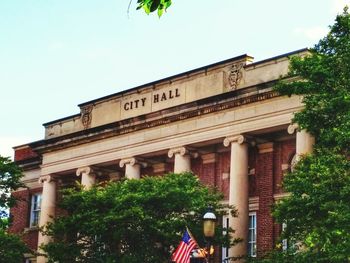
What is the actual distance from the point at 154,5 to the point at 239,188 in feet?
96.2

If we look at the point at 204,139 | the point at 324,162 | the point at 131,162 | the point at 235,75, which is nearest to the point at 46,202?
the point at 131,162

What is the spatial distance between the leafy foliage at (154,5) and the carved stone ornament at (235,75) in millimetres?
30105

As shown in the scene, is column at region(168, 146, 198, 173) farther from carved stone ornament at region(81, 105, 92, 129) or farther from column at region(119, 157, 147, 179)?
carved stone ornament at region(81, 105, 92, 129)

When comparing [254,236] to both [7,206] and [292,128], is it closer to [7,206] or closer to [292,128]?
[292,128]

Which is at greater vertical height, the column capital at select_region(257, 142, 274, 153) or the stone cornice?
the stone cornice

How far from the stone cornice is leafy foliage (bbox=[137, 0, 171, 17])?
1092 inches

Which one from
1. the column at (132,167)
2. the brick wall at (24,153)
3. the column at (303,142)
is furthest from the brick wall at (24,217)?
the column at (303,142)

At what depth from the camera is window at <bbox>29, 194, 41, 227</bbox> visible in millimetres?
51741

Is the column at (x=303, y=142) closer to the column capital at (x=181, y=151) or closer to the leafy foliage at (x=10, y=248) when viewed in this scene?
the column capital at (x=181, y=151)

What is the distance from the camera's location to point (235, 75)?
38.6 metres

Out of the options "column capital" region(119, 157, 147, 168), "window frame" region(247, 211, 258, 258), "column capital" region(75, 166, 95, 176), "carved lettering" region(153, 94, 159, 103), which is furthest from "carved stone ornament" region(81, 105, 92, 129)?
"window frame" region(247, 211, 258, 258)

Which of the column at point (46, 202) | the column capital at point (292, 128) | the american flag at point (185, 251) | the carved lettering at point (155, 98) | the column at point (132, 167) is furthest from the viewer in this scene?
the column at point (46, 202)

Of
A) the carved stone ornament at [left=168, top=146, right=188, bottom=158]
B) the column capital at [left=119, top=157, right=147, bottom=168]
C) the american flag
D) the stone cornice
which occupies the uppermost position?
the stone cornice

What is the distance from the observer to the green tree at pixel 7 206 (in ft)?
128
